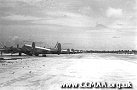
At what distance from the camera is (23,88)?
1439cm

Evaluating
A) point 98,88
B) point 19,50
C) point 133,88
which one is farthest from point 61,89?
point 19,50

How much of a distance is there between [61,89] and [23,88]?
2870 millimetres

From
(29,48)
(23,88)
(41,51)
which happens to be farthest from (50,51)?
(23,88)

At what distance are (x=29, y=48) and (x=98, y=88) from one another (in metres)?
74.9

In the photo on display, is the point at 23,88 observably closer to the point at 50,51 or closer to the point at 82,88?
the point at 82,88

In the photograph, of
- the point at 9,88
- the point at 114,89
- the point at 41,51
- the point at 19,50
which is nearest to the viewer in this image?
the point at 114,89

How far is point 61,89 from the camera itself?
545 inches

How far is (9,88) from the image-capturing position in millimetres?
14305

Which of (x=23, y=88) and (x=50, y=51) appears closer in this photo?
(x=23, y=88)

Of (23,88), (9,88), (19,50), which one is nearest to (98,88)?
(23,88)

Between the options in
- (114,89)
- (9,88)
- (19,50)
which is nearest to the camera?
(114,89)

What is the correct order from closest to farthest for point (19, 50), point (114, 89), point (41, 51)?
point (114, 89) < point (19, 50) < point (41, 51)

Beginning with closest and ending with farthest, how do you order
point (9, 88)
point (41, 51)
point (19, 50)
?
point (9, 88) < point (19, 50) < point (41, 51)

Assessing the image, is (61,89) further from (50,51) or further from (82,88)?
(50,51)
